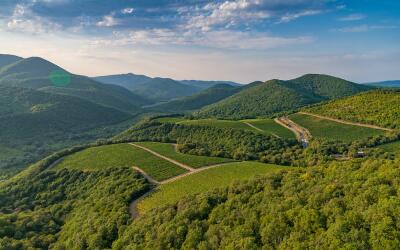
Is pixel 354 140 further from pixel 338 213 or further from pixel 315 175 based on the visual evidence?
pixel 338 213

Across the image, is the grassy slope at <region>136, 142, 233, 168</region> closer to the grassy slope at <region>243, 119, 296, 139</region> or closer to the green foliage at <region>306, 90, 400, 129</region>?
the grassy slope at <region>243, 119, 296, 139</region>

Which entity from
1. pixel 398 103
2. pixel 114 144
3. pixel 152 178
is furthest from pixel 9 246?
pixel 398 103

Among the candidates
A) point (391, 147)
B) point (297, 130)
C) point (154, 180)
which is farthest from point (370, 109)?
point (154, 180)

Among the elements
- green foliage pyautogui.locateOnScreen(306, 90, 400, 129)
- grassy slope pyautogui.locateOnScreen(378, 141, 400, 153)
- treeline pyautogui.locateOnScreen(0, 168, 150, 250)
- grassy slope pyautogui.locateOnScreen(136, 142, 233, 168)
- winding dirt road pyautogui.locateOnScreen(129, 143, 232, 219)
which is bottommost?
treeline pyautogui.locateOnScreen(0, 168, 150, 250)

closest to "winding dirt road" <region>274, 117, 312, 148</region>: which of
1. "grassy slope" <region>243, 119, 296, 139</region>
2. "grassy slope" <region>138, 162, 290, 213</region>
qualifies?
"grassy slope" <region>243, 119, 296, 139</region>

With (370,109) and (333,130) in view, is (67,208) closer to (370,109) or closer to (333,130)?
(333,130)

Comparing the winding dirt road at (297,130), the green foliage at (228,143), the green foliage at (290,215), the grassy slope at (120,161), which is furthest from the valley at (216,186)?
the winding dirt road at (297,130)
